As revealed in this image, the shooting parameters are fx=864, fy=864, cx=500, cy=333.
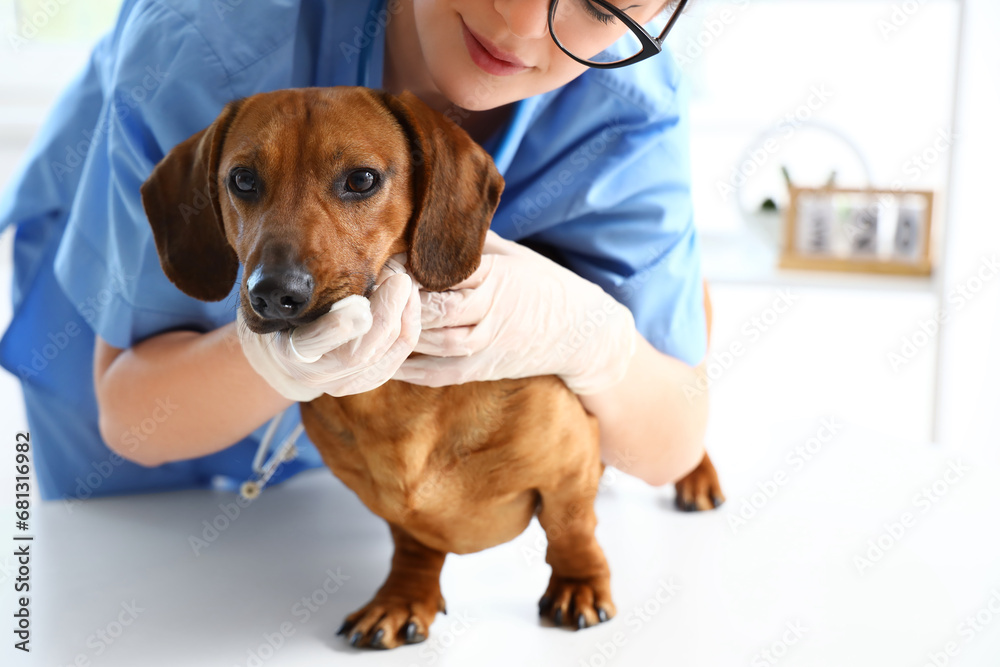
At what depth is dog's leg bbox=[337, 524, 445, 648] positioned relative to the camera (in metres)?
0.96

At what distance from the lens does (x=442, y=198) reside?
83 centimetres

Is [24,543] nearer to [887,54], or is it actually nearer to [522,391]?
[522,391]

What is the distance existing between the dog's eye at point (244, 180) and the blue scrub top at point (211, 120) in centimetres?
17

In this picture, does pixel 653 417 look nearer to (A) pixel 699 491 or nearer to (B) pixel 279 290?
(A) pixel 699 491

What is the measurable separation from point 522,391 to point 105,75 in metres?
0.79

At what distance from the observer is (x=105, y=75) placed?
1.25m

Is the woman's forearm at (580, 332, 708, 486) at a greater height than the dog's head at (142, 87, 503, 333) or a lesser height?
lesser

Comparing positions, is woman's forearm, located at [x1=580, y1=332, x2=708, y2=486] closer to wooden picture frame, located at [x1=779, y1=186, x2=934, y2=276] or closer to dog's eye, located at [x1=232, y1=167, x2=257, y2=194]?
dog's eye, located at [x1=232, y1=167, x2=257, y2=194]

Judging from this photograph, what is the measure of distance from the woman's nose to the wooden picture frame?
6.93 feet

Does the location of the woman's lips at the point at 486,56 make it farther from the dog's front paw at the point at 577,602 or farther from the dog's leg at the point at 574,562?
the dog's front paw at the point at 577,602

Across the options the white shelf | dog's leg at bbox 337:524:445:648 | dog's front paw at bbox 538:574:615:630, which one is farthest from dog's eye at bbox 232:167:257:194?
the white shelf

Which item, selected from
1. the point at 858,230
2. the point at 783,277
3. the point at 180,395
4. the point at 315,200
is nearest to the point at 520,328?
the point at 315,200

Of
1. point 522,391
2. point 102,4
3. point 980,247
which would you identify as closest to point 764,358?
point 980,247

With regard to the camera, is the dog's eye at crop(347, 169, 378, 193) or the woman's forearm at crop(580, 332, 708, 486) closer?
the dog's eye at crop(347, 169, 378, 193)
